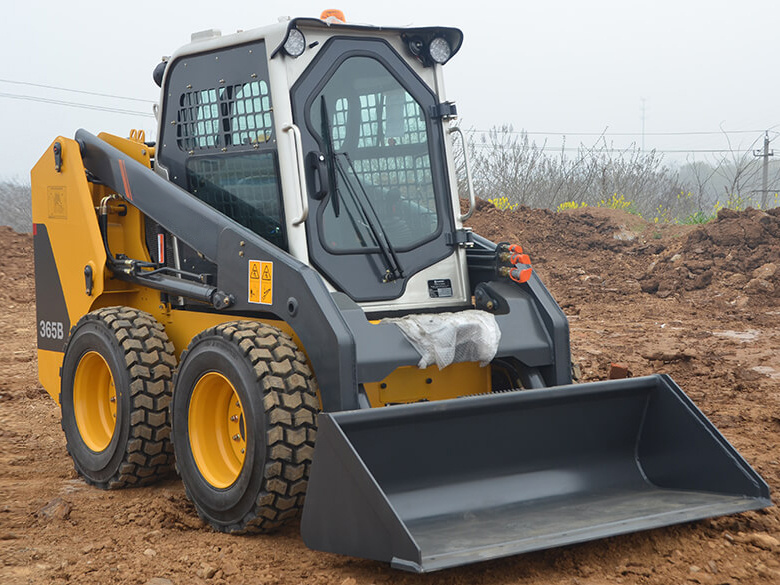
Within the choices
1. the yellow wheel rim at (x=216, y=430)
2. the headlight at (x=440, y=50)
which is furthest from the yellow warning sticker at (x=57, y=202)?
the headlight at (x=440, y=50)

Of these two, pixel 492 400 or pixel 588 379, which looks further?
pixel 588 379

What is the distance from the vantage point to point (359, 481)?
3420 mm

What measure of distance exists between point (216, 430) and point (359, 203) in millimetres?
1366

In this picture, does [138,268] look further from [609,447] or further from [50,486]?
[609,447]

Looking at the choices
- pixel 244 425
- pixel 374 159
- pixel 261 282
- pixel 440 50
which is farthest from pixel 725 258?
pixel 244 425

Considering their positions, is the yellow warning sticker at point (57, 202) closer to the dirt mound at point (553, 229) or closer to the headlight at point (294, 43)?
the headlight at point (294, 43)

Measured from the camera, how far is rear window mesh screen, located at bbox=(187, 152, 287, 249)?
15.4ft

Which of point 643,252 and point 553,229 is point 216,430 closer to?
point 643,252

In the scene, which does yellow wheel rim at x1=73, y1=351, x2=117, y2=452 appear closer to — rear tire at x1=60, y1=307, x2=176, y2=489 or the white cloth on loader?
rear tire at x1=60, y1=307, x2=176, y2=489

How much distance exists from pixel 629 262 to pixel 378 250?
9786mm

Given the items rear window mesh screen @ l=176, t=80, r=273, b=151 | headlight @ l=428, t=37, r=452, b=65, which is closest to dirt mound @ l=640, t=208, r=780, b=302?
headlight @ l=428, t=37, r=452, b=65

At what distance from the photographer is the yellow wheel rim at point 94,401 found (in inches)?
215

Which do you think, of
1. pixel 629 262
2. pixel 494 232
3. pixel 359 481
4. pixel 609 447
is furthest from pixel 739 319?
pixel 359 481

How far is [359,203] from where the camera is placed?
186 inches
